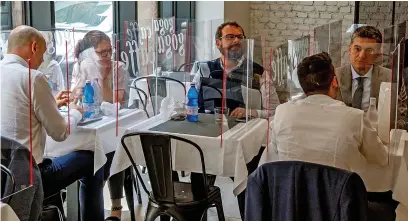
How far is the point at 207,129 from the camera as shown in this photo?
276 centimetres

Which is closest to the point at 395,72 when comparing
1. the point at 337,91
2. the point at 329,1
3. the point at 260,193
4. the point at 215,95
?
the point at 337,91

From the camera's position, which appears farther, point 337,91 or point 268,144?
point 268,144

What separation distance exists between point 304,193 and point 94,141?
132 cm

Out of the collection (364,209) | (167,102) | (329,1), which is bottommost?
(364,209)

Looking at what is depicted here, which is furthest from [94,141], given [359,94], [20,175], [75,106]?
[359,94]

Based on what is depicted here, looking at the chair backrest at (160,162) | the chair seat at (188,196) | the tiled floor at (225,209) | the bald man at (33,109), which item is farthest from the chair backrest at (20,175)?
the tiled floor at (225,209)

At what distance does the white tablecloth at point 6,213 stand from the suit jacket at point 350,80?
1426 millimetres


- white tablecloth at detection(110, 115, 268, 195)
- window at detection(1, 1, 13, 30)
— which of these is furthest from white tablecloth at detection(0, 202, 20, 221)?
window at detection(1, 1, 13, 30)

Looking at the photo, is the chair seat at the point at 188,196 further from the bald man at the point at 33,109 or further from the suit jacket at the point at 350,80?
the suit jacket at the point at 350,80

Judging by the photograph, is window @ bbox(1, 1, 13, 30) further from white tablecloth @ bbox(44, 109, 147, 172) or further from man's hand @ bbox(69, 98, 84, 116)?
white tablecloth @ bbox(44, 109, 147, 172)

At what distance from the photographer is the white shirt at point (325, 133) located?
2123mm

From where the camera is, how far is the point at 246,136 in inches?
104

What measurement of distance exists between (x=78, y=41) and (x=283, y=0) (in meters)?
3.65

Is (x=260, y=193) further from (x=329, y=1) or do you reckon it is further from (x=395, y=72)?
(x=329, y=1)
